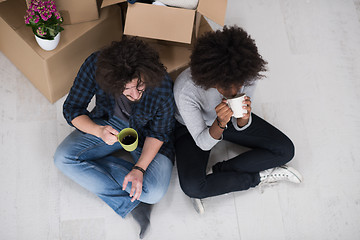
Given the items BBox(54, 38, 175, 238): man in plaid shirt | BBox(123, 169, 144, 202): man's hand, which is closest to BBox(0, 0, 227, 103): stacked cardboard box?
BBox(54, 38, 175, 238): man in plaid shirt

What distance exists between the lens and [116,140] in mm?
1447

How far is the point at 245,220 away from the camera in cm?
177

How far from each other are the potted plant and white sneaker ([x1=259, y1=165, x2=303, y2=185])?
1.16 meters

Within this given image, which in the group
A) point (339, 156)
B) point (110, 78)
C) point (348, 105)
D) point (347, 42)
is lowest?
point (339, 156)

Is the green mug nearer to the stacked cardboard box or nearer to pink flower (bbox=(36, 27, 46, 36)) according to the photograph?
the stacked cardboard box

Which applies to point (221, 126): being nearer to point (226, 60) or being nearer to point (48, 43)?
point (226, 60)

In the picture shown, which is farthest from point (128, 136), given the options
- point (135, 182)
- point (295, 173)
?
point (295, 173)

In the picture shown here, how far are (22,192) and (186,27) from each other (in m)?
1.12

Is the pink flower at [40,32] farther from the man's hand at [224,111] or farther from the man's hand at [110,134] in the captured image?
the man's hand at [224,111]

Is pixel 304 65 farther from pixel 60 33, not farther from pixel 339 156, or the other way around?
pixel 60 33

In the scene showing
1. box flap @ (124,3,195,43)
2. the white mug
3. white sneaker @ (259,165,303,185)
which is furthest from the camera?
white sneaker @ (259,165,303,185)

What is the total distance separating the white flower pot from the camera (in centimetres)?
156

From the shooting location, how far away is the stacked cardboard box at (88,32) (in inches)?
55.9

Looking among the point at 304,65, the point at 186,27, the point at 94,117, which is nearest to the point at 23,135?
the point at 94,117
